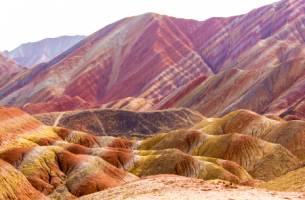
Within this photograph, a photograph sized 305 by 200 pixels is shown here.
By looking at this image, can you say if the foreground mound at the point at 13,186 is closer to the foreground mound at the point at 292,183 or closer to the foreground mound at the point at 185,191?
the foreground mound at the point at 185,191

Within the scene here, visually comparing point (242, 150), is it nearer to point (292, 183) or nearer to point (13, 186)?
point (13, 186)

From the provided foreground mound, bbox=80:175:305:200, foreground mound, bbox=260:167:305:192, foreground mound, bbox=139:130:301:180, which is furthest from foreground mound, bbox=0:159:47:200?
foreground mound, bbox=139:130:301:180

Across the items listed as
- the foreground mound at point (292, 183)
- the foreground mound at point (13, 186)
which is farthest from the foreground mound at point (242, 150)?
the foreground mound at point (292, 183)

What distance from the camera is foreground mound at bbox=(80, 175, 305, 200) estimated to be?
3000cm

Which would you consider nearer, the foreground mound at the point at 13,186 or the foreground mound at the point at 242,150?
the foreground mound at the point at 13,186

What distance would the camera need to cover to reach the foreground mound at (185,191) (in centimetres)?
3000

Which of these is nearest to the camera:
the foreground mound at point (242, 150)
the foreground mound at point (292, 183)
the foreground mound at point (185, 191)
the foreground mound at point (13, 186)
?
the foreground mound at point (185, 191)

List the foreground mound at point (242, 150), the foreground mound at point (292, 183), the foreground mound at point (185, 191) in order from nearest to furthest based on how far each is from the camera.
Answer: the foreground mound at point (185, 191)
the foreground mound at point (292, 183)
the foreground mound at point (242, 150)

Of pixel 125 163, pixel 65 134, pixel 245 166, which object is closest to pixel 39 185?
pixel 125 163

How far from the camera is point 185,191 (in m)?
32.8

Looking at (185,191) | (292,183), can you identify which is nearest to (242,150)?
(292,183)

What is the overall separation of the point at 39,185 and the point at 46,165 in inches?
297

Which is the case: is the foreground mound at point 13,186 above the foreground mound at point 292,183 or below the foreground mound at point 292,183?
below

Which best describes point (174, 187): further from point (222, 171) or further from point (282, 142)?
point (282, 142)
